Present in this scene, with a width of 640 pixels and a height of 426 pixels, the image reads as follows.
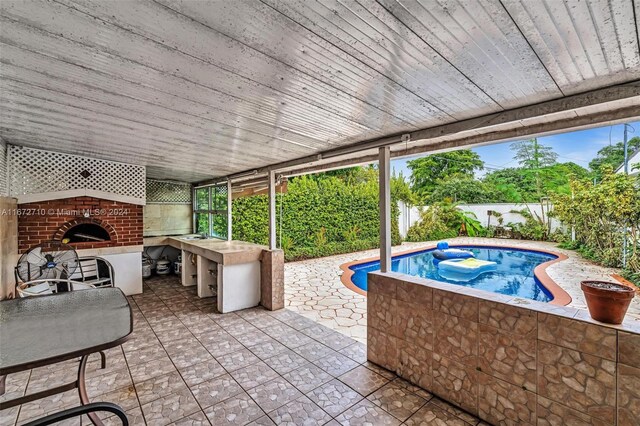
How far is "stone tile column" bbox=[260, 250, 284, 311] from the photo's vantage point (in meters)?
5.20

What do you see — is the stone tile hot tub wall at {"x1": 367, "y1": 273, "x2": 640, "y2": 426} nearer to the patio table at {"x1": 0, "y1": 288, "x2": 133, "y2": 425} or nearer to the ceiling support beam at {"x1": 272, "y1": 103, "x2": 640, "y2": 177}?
the ceiling support beam at {"x1": 272, "y1": 103, "x2": 640, "y2": 177}

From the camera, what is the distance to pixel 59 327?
194 centimetres

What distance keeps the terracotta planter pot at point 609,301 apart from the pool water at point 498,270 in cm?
463

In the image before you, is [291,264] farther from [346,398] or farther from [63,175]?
[346,398]

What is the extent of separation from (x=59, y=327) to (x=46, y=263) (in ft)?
8.70

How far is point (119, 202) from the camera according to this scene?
5.87m

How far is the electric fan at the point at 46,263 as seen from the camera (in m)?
3.58

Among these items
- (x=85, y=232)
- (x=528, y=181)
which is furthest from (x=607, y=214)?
(x=528, y=181)

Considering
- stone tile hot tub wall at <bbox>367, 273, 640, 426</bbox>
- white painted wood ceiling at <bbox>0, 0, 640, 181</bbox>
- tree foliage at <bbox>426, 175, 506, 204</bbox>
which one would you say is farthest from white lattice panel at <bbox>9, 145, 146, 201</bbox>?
tree foliage at <bbox>426, 175, 506, 204</bbox>

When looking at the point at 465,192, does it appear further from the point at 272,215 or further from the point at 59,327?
the point at 59,327

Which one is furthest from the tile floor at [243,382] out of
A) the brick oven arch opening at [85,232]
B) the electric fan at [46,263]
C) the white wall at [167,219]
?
the white wall at [167,219]

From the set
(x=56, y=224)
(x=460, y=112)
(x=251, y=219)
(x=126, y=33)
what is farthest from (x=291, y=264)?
(x=126, y=33)

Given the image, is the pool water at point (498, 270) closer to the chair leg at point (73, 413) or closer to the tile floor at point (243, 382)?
the tile floor at point (243, 382)

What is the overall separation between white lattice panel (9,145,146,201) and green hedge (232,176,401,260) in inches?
128
